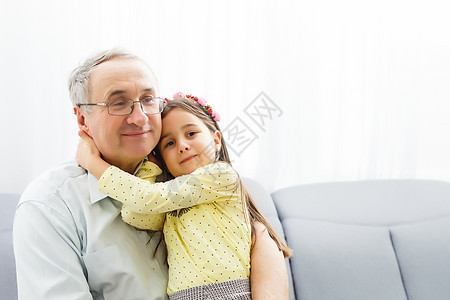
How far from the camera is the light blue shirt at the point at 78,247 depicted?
1240 millimetres

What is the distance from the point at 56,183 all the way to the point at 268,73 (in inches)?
51.5

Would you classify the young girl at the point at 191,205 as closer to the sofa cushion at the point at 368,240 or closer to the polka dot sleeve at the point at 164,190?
the polka dot sleeve at the point at 164,190

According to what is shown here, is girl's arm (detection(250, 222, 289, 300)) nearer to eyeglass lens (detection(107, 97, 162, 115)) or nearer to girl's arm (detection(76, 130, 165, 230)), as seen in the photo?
girl's arm (detection(76, 130, 165, 230))

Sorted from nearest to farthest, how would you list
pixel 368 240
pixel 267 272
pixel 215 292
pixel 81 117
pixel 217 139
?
pixel 215 292, pixel 267 272, pixel 81 117, pixel 217 139, pixel 368 240

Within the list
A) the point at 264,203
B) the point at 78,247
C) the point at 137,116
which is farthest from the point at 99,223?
the point at 264,203

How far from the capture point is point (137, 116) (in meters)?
1.41

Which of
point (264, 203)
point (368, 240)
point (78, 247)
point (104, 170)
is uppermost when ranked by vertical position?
point (104, 170)

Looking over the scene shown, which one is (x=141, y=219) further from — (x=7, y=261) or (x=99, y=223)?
(x=7, y=261)

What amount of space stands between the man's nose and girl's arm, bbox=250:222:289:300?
21.7 inches

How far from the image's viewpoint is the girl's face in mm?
1487

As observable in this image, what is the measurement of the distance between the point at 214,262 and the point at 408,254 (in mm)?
1022

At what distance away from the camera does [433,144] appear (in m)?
2.53

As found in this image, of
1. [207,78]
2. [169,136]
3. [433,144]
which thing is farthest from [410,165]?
[169,136]

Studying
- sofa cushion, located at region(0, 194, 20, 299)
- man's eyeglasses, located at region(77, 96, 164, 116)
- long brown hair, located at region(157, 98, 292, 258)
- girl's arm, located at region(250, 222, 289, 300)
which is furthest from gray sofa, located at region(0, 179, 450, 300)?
man's eyeglasses, located at region(77, 96, 164, 116)
